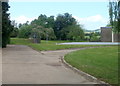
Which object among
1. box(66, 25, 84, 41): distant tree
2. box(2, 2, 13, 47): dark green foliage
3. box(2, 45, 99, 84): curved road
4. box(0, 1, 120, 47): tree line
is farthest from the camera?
box(66, 25, 84, 41): distant tree

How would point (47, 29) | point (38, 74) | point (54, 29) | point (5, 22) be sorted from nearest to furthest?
point (38, 74)
point (5, 22)
point (47, 29)
point (54, 29)

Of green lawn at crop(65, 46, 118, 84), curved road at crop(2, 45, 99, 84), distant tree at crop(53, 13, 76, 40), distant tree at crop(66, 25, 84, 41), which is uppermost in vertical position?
distant tree at crop(53, 13, 76, 40)

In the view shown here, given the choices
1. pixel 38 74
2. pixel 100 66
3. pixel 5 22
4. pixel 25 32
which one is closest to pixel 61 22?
pixel 25 32

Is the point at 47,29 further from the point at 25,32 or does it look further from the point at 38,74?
the point at 38,74

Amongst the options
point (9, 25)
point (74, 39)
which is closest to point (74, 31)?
point (74, 39)

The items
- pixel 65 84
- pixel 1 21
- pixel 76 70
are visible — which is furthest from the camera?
pixel 1 21

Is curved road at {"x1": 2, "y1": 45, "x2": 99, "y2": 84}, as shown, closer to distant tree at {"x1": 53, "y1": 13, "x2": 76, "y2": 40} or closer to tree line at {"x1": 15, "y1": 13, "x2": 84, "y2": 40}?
tree line at {"x1": 15, "y1": 13, "x2": 84, "y2": 40}

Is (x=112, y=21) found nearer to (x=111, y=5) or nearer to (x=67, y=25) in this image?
(x=111, y=5)

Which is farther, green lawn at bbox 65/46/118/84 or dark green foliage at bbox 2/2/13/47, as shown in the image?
dark green foliage at bbox 2/2/13/47

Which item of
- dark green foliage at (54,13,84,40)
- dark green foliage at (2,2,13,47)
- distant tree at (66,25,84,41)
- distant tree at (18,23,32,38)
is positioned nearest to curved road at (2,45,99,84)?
dark green foliage at (2,2,13,47)

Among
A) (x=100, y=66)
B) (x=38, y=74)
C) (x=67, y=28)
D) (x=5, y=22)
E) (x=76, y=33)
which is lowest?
(x=38, y=74)

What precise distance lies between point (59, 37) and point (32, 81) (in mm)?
82465

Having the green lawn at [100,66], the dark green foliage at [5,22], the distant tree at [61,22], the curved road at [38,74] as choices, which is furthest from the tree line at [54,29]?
the curved road at [38,74]

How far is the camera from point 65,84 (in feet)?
30.1
